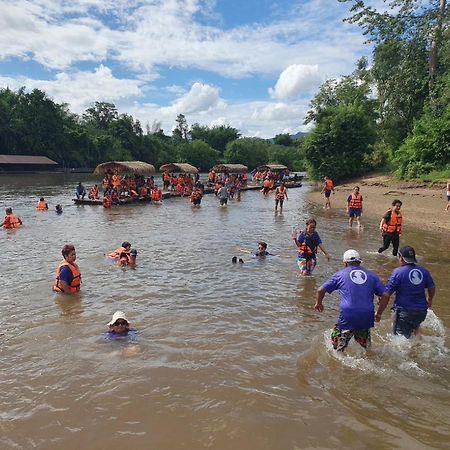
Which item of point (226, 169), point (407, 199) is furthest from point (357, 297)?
point (226, 169)

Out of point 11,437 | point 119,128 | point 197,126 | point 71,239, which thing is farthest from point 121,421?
point 197,126

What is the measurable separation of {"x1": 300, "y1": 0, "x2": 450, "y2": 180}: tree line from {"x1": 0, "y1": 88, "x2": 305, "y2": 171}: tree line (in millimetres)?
13992

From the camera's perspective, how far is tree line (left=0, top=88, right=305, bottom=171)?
6675cm

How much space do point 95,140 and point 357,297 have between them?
245 feet

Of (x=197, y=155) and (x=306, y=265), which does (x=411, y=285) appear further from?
(x=197, y=155)

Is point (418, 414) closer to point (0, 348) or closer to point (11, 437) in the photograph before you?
point (11, 437)

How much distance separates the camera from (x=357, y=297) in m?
5.38

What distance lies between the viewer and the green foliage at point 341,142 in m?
37.0

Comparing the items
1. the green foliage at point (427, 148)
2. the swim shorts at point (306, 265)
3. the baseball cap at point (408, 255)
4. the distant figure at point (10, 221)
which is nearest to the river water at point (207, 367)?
the swim shorts at point (306, 265)

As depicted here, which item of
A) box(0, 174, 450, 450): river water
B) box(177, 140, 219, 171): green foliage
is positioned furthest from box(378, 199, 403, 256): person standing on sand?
box(177, 140, 219, 171): green foliage

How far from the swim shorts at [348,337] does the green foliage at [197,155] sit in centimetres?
8444

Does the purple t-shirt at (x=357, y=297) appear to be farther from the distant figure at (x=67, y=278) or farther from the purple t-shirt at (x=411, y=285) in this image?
the distant figure at (x=67, y=278)

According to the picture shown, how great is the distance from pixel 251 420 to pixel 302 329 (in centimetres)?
274

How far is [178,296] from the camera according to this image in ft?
29.5
